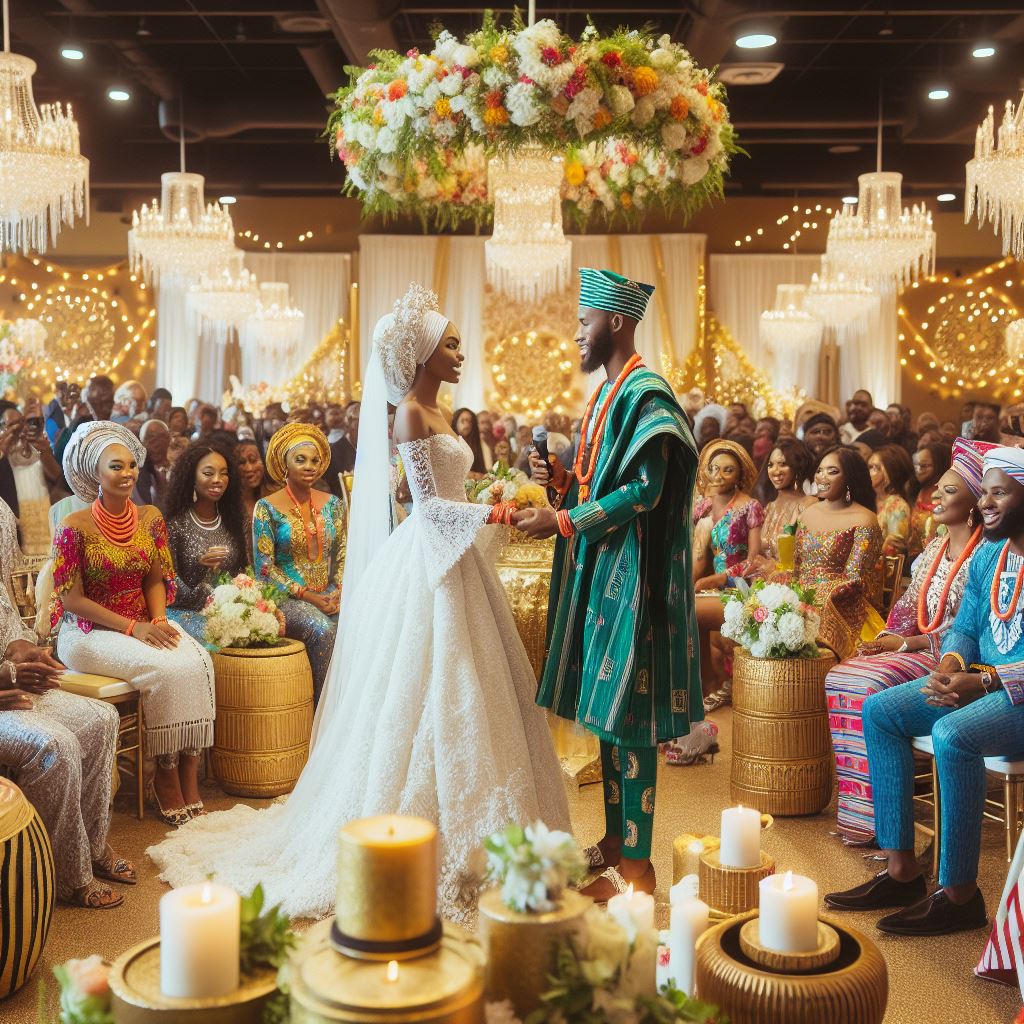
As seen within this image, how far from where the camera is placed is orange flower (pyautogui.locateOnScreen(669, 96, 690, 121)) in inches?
182

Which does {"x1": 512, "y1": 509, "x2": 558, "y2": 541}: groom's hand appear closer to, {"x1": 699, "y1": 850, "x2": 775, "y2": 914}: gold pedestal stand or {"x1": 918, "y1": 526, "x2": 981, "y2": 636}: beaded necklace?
{"x1": 699, "y1": 850, "x2": 775, "y2": 914}: gold pedestal stand

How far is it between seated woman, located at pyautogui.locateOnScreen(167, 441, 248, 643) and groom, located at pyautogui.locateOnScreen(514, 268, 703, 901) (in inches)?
83.3

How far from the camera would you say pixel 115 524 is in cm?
480

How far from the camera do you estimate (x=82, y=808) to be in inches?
160

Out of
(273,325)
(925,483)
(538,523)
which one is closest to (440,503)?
(538,523)

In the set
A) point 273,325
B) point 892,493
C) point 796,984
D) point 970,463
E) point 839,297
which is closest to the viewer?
point 796,984

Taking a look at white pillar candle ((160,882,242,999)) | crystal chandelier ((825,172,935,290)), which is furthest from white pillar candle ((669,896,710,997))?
crystal chandelier ((825,172,935,290))

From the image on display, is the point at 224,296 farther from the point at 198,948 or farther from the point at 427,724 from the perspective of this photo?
the point at 198,948

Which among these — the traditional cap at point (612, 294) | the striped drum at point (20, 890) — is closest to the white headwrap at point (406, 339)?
the traditional cap at point (612, 294)

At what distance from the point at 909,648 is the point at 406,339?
2.16 meters

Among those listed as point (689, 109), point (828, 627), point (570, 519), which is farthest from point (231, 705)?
point (689, 109)

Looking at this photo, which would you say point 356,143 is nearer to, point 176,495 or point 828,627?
point 176,495

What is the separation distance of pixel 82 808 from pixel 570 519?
1.89m

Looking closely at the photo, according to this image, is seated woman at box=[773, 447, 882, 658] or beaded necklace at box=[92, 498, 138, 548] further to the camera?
seated woman at box=[773, 447, 882, 658]
